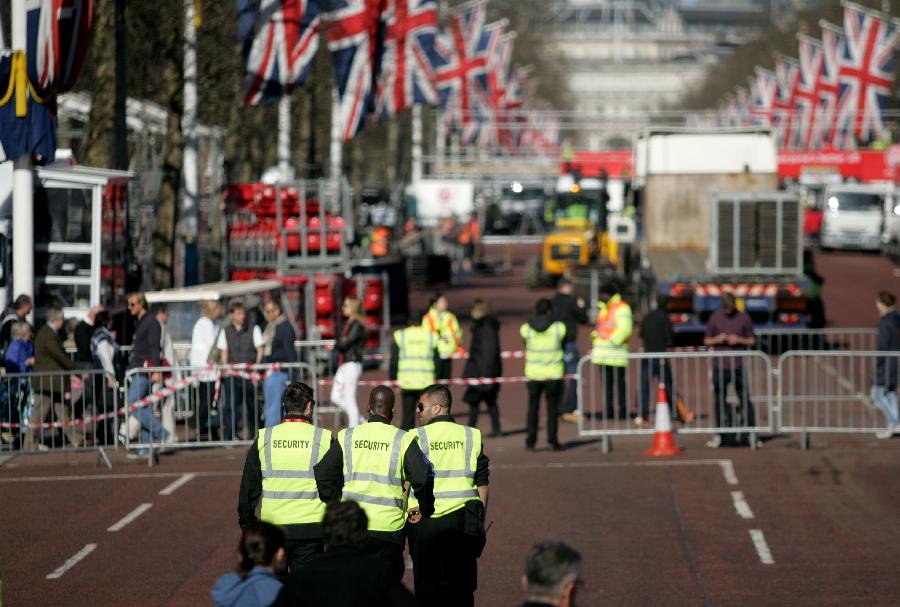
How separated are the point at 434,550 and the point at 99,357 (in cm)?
922

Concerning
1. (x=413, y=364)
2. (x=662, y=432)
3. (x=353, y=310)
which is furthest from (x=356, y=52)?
(x=662, y=432)

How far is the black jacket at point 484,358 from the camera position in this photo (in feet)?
58.9

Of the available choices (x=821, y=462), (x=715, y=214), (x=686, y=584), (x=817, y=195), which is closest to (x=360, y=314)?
(x=821, y=462)

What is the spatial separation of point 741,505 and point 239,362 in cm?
579

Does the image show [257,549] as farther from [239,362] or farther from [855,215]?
[855,215]

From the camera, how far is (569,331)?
20.0 metres

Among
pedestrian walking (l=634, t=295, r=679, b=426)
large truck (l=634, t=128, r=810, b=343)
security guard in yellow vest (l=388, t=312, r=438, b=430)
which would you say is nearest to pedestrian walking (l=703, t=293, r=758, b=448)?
pedestrian walking (l=634, t=295, r=679, b=426)

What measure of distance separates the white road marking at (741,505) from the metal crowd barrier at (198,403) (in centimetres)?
424

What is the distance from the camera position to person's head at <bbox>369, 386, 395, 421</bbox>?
29.6ft

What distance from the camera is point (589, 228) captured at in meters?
45.3

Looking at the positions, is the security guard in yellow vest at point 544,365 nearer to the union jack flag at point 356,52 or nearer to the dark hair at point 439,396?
the dark hair at point 439,396

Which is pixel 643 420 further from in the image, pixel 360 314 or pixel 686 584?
pixel 686 584

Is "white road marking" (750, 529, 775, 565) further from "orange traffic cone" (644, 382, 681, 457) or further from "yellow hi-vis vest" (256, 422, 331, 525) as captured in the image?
"yellow hi-vis vest" (256, 422, 331, 525)

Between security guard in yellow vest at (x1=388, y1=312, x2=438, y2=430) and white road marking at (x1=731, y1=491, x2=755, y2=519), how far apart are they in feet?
11.0
